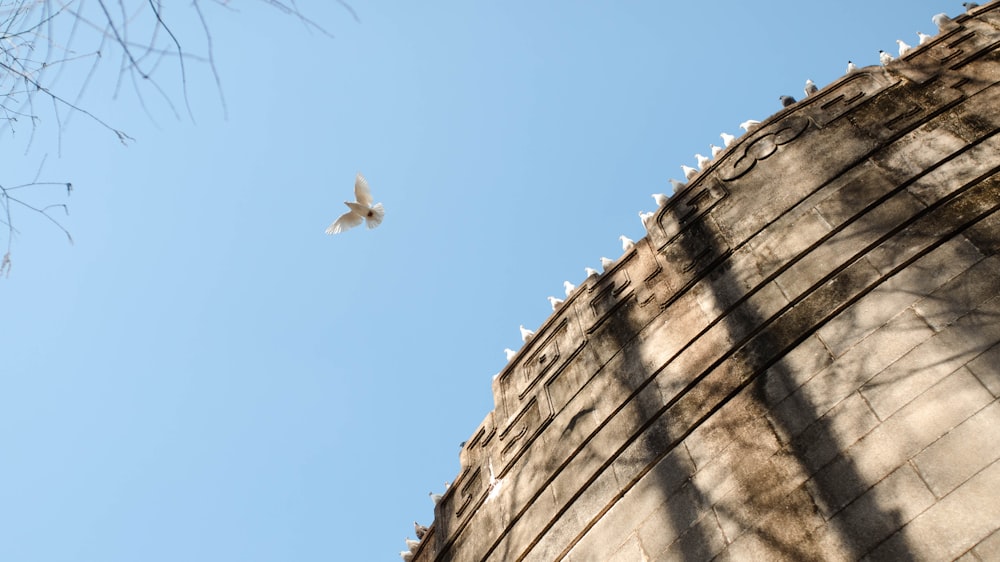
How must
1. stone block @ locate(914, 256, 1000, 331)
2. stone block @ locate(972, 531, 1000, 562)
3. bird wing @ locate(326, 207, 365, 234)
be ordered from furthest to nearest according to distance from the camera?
1. bird wing @ locate(326, 207, 365, 234)
2. stone block @ locate(914, 256, 1000, 331)
3. stone block @ locate(972, 531, 1000, 562)

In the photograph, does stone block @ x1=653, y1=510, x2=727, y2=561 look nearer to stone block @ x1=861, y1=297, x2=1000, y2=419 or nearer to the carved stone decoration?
stone block @ x1=861, y1=297, x2=1000, y2=419

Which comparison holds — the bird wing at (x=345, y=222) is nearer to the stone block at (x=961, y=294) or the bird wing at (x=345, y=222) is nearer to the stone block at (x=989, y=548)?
the stone block at (x=961, y=294)

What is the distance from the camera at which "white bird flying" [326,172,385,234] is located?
12156mm

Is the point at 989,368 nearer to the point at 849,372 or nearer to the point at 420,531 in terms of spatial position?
the point at 849,372

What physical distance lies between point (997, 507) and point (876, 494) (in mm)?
910

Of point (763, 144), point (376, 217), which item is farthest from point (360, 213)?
point (763, 144)

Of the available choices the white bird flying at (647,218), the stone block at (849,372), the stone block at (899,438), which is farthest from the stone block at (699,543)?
the white bird flying at (647,218)

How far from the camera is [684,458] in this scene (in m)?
8.48

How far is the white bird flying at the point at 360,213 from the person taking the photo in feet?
39.9

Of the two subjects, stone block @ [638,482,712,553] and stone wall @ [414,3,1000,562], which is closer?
stone wall @ [414,3,1000,562]

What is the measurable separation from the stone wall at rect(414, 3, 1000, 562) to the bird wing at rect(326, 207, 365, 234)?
3444 millimetres

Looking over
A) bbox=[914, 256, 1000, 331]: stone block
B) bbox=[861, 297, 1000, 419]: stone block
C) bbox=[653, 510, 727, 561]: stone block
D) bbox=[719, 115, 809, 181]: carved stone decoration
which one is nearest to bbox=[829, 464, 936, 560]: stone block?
bbox=[861, 297, 1000, 419]: stone block

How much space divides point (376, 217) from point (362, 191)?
1.67ft

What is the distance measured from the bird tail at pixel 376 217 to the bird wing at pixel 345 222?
0.13m
